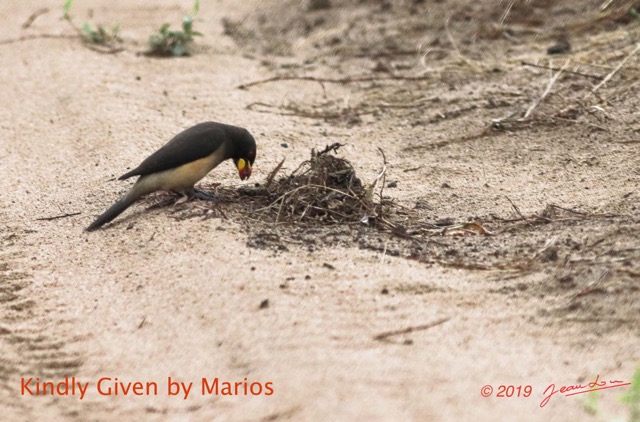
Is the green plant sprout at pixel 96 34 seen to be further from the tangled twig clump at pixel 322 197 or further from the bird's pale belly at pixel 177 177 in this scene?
the tangled twig clump at pixel 322 197

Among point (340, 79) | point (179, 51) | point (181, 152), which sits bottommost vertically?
point (340, 79)

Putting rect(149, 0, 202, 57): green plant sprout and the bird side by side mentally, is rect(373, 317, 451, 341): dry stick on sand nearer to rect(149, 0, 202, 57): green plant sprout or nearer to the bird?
the bird

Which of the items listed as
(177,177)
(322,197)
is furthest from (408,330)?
(177,177)

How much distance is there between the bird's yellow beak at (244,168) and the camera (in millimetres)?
6383

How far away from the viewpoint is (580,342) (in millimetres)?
4504

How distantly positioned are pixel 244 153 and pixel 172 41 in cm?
352

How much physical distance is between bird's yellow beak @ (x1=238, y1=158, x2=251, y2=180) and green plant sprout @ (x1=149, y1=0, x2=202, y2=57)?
3188 millimetres

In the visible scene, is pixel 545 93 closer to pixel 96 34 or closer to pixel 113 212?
pixel 113 212

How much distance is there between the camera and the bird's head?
6270 millimetres

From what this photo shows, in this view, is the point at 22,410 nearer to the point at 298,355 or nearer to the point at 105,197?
the point at 298,355

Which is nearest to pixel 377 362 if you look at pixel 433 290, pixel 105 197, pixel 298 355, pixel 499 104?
pixel 298 355

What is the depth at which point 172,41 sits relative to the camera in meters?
9.49

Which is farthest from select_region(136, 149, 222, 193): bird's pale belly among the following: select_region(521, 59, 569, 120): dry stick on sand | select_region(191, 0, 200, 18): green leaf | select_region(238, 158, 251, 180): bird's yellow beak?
select_region(191, 0, 200, 18): green leaf

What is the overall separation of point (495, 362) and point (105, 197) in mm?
3135
